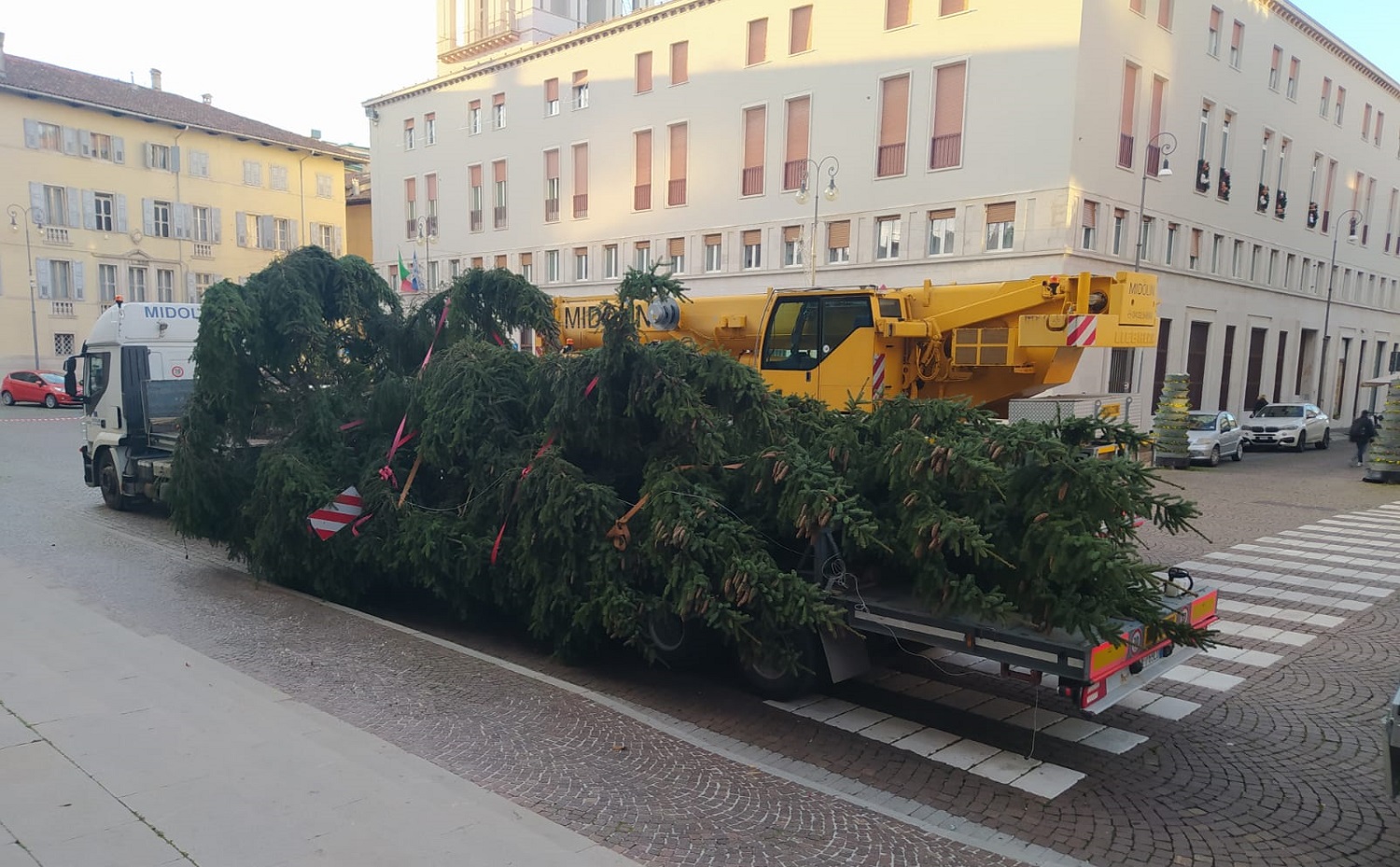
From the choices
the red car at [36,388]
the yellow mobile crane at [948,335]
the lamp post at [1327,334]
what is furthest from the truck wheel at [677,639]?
the lamp post at [1327,334]

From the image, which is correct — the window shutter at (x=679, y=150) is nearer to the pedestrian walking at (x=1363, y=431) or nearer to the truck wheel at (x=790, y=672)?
the pedestrian walking at (x=1363, y=431)

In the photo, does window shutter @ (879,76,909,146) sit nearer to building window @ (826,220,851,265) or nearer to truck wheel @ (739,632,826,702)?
building window @ (826,220,851,265)

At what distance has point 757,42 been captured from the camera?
1257 inches

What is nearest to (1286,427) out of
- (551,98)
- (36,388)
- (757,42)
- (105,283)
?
(757,42)

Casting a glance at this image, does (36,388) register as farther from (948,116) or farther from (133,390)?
(948,116)

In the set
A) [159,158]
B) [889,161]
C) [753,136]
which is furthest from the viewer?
[159,158]

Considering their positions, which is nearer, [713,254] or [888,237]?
[888,237]

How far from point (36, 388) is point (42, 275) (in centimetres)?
1257

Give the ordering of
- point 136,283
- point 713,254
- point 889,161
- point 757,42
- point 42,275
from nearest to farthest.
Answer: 1. point 889,161
2. point 757,42
3. point 713,254
4. point 42,275
5. point 136,283

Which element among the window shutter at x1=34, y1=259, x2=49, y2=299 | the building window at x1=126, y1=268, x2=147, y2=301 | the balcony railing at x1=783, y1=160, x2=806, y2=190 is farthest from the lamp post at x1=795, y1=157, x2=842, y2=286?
the window shutter at x1=34, y1=259, x2=49, y2=299

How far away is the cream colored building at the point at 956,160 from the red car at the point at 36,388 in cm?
1657

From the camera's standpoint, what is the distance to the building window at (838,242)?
1170 inches

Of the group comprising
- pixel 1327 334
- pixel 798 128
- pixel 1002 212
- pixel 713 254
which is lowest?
pixel 1327 334

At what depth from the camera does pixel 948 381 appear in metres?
11.7
